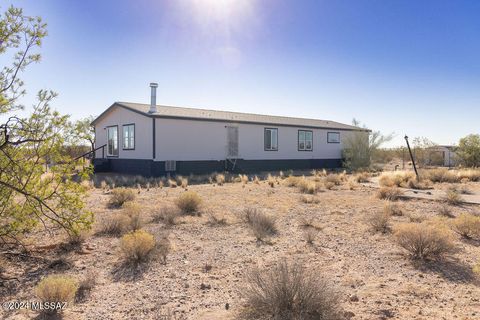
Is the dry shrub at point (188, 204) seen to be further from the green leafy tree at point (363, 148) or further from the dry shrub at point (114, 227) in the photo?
the green leafy tree at point (363, 148)

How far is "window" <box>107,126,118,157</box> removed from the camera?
74.0 ft

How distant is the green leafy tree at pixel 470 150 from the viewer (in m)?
26.5

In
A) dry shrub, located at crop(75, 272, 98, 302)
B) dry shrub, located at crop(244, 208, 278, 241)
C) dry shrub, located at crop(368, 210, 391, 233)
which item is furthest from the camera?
dry shrub, located at crop(368, 210, 391, 233)

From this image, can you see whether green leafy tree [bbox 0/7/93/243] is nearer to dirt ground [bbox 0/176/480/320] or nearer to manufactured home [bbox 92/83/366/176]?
dirt ground [bbox 0/176/480/320]

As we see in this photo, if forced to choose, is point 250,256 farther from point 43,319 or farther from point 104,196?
point 104,196

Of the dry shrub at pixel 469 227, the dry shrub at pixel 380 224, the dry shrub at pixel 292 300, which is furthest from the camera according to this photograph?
the dry shrub at pixel 380 224

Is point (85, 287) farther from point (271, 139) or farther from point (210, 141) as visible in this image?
point (271, 139)

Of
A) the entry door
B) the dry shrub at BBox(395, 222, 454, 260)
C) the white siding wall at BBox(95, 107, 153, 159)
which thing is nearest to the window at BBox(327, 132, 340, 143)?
the entry door

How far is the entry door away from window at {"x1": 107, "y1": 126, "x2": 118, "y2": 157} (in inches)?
276

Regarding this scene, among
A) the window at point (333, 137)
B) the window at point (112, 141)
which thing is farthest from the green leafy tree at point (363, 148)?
the window at point (112, 141)

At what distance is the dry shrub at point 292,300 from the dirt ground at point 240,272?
0.29m

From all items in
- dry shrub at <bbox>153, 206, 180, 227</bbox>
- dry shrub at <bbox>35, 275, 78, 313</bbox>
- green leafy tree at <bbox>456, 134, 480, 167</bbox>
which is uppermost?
green leafy tree at <bbox>456, 134, 480, 167</bbox>

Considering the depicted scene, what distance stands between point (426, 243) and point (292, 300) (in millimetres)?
3011

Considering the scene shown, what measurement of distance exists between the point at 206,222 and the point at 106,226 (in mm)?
2181
